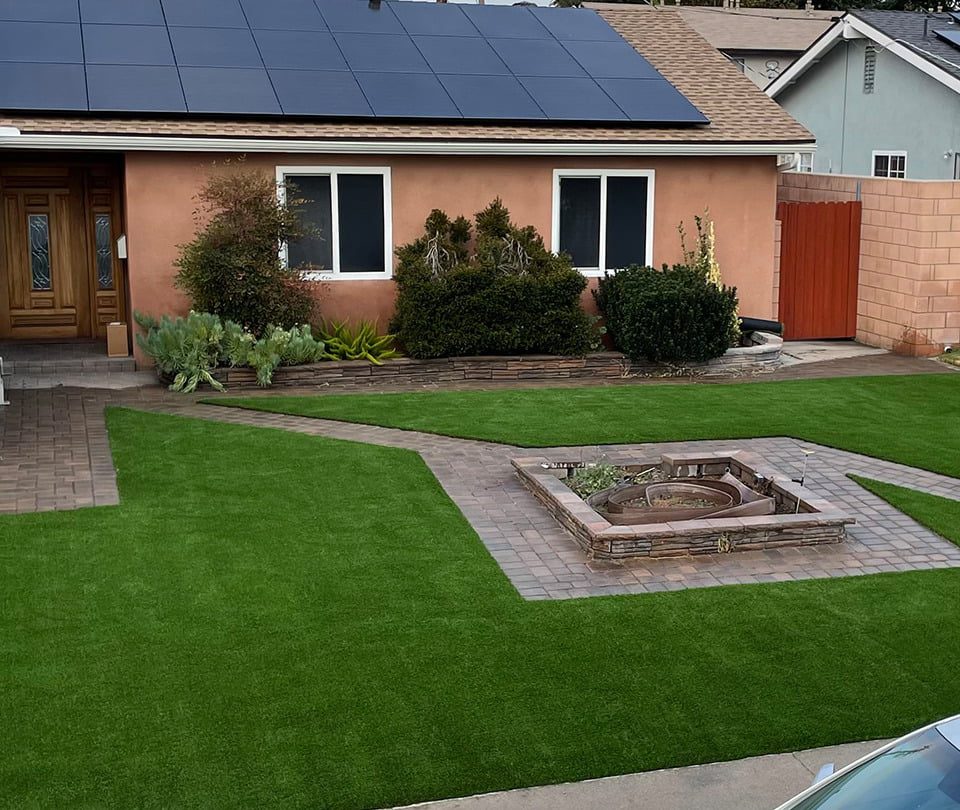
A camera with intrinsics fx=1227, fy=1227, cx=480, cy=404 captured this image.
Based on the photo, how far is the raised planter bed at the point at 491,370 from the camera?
1533cm

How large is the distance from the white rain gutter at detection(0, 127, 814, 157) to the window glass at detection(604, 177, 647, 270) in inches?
22.3

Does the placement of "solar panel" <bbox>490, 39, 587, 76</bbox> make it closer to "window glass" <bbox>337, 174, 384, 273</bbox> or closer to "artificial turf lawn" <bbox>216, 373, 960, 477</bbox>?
"window glass" <bbox>337, 174, 384, 273</bbox>

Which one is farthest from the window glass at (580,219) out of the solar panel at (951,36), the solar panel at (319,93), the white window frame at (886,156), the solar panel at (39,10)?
the solar panel at (951,36)

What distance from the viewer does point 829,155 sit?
1049 inches

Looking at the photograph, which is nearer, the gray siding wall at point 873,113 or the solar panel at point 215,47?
the solar panel at point 215,47

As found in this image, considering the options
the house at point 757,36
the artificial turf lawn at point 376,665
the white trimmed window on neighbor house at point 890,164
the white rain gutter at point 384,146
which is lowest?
the artificial turf lawn at point 376,665

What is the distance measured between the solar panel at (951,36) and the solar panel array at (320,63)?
7.42 m

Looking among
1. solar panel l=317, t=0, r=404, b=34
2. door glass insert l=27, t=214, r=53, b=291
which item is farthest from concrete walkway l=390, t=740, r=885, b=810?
solar panel l=317, t=0, r=404, b=34

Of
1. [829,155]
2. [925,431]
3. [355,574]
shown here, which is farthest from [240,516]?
[829,155]

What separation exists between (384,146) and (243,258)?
2.46 metres

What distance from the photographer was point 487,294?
619 inches

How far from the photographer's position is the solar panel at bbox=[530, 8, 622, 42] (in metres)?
19.5

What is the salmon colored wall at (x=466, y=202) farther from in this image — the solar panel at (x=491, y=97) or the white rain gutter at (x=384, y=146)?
the solar panel at (x=491, y=97)

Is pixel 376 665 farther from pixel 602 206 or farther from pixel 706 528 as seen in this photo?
pixel 602 206
